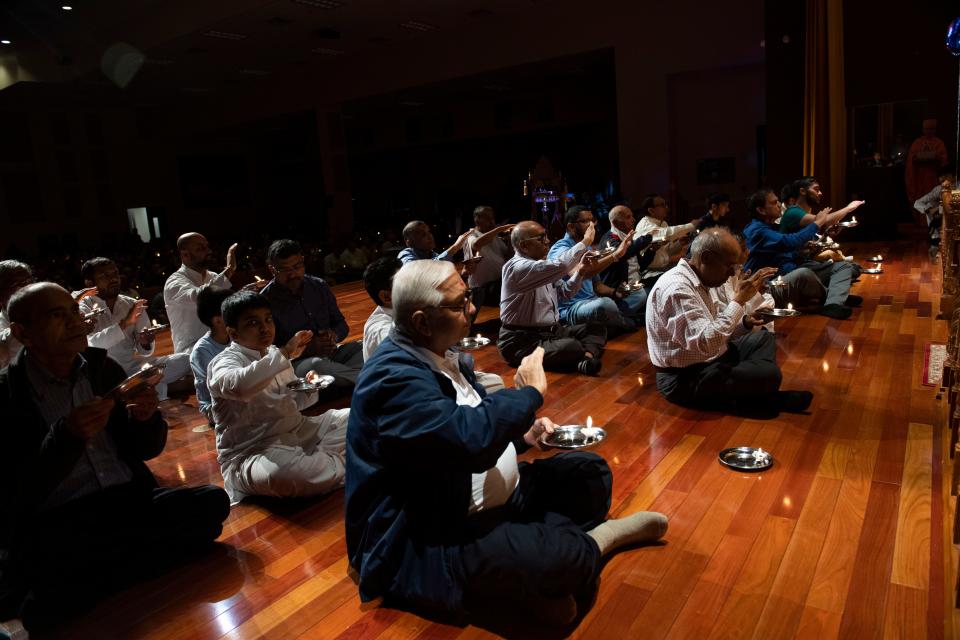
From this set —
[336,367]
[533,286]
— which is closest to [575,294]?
[533,286]

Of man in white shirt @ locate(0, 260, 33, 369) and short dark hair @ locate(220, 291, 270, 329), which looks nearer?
short dark hair @ locate(220, 291, 270, 329)

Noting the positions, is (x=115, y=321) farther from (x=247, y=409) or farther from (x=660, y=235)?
(x=660, y=235)

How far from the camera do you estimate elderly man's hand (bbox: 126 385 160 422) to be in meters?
2.33

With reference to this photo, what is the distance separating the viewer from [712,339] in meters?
3.70

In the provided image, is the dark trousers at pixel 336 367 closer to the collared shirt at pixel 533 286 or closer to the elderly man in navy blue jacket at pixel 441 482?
the collared shirt at pixel 533 286

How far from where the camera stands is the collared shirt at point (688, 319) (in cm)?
369

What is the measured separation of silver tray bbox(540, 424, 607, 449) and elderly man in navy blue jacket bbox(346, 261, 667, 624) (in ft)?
1.79

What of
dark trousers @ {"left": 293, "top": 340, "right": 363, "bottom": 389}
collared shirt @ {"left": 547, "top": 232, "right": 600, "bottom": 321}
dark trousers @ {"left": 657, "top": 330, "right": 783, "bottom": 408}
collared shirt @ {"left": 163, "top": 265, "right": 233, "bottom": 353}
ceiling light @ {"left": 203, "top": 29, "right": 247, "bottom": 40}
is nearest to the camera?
dark trousers @ {"left": 657, "top": 330, "right": 783, "bottom": 408}

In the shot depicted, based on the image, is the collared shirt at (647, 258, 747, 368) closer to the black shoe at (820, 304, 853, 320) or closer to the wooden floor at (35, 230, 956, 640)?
the wooden floor at (35, 230, 956, 640)

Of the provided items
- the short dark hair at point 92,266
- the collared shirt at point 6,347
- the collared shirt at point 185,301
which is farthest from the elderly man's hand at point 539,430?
the short dark hair at point 92,266

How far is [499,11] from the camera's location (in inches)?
500

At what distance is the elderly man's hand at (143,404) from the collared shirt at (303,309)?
2.18 m

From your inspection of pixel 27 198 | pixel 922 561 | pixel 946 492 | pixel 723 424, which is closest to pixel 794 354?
pixel 723 424

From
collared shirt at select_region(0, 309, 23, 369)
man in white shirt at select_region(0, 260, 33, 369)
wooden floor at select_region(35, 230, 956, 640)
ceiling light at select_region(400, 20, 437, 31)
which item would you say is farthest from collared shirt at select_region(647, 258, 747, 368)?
ceiling light at select_region(400, 20, 437, 31)
